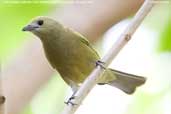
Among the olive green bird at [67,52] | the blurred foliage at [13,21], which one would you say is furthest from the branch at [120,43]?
the blurred foliage at [13,21]

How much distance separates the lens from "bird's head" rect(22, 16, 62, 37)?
0.95 m

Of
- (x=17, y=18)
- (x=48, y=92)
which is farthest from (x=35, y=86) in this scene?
(x=17, y=18)

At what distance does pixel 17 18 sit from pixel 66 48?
0.15 m

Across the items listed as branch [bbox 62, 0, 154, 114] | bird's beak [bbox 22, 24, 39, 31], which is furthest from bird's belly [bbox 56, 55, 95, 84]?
branch [bbox 62, 0, 154, 114]

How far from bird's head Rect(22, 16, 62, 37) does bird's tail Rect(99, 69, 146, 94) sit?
0.57ft

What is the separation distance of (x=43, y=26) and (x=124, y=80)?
252mm

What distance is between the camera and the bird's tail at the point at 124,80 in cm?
108

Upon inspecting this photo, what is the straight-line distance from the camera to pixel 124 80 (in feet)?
3.58

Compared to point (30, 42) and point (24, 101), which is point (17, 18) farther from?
point (24, 101)

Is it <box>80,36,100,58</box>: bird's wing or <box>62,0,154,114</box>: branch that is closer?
<box>62,0,154,114</box>: branch

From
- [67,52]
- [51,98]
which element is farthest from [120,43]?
[51,98]

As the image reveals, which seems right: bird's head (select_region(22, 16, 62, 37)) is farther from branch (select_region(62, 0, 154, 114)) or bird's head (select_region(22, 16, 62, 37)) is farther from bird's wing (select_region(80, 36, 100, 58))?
branch (select_region(62, 0, 154, 114))

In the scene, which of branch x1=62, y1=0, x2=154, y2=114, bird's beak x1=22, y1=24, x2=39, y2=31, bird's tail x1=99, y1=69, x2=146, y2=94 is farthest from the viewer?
bird's tail x1=99, y1=69, x2=146, y2=94

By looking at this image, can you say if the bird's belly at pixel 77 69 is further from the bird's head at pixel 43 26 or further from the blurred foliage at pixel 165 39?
the blurred foliage at pixel 165 39
